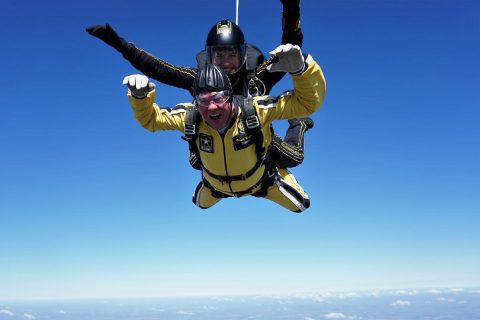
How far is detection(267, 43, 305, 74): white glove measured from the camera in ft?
10.8

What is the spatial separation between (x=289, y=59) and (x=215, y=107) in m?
0.86

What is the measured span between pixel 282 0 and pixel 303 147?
2225 mm

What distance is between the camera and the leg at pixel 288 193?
581 centimetres

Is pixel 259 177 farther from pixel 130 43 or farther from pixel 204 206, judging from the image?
pixel 130 43

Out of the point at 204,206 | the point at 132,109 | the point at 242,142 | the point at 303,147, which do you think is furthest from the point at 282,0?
the point at 204,206

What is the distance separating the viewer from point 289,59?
11.1ft

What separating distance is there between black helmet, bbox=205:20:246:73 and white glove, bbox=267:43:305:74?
84 centimetres

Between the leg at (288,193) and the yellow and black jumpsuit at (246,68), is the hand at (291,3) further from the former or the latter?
the leg at (288,193)

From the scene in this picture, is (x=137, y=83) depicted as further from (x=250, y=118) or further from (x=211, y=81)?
(x=250, y=118)

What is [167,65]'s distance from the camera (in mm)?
4625

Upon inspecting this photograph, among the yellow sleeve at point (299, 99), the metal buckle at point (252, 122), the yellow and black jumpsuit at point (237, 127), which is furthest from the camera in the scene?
the metal buckle at point (252, 122)

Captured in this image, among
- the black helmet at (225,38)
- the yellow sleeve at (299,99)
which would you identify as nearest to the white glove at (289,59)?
the yellow sleeve at (299,99)

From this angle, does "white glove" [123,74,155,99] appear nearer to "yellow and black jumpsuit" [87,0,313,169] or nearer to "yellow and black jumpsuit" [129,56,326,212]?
"yellow and black jumpsuit" [129,56,326,212]

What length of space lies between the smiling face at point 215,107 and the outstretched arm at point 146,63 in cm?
85
